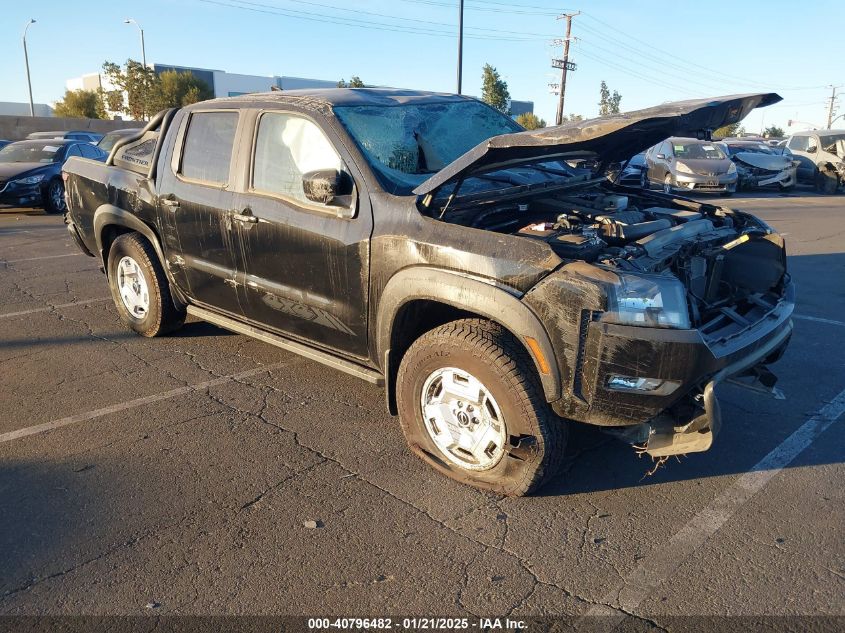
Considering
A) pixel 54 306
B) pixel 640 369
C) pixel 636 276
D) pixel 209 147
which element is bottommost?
pixel 54 306

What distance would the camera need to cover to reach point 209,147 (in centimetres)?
474

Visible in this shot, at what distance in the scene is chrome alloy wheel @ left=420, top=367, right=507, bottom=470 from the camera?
3.29 m

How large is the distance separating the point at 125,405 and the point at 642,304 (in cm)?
333

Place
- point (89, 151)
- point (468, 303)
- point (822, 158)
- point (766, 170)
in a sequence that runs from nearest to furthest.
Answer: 1. point (468, 303)
2. point (89, 151)
3. point (766, 170)
4. point (822, 158)

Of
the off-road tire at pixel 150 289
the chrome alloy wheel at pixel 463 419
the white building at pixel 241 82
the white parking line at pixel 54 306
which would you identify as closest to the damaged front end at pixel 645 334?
the chrome alloy wheel at pixel 463 419

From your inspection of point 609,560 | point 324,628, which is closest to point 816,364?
point 609,560

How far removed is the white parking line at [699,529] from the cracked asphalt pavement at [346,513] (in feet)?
0.05

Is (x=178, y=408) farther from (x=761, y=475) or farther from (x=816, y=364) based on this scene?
(x=816, y=364)

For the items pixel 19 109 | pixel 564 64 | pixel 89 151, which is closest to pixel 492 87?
pixel 564 64

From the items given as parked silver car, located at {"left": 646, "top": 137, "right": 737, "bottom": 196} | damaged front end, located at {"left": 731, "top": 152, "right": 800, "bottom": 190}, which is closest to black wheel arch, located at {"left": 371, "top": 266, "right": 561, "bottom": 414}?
parked silver car, located at {"left": 646, "top": 137, "right": 737, "bottom": 196}

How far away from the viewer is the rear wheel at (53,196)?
13945 mm

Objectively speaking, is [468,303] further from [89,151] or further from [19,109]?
[19,109]

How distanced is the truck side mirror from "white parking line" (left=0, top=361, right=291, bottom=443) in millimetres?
1731

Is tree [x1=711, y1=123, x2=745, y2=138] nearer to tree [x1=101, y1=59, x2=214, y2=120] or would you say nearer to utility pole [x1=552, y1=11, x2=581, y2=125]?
utility pole [x1=552, y1=11, x2=581, y2=125]
